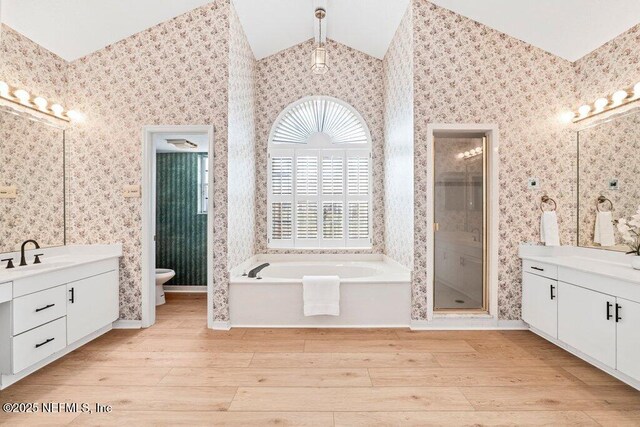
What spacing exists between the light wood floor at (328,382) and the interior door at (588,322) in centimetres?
18

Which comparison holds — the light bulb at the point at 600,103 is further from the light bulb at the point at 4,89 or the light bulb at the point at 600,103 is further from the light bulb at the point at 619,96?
the light bulb at the point at 4,89

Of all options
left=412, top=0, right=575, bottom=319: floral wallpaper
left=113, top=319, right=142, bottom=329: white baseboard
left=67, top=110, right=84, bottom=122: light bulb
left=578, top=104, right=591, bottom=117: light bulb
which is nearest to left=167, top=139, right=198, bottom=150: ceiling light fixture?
left=67, top=110, right=84, bottom=122: light bulb

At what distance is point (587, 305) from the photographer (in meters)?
2.71

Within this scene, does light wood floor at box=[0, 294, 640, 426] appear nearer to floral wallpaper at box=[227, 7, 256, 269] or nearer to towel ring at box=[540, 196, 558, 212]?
floral wallpaper at box=[227, 7, 256, 269]

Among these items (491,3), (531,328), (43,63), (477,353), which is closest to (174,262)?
(43,63)

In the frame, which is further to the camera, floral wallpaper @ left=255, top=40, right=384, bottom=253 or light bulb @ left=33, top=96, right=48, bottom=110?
floral wallpaper @ left=255, top=40, right=384, bottom=253

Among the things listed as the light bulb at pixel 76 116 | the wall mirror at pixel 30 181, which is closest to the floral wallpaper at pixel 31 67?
the light bulb at pixel 76 116

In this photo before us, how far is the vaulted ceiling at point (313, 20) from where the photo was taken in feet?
9.55

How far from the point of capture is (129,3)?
3.19m

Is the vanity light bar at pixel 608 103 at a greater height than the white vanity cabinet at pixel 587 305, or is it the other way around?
the vanity light bar at pixel 608 103

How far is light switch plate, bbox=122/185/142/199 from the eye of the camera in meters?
3.57

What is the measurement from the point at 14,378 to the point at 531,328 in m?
4.53

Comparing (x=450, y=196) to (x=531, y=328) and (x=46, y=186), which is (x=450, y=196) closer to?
(x=531, y=328)

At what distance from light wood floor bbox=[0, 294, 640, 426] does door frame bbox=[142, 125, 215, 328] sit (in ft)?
1.14
